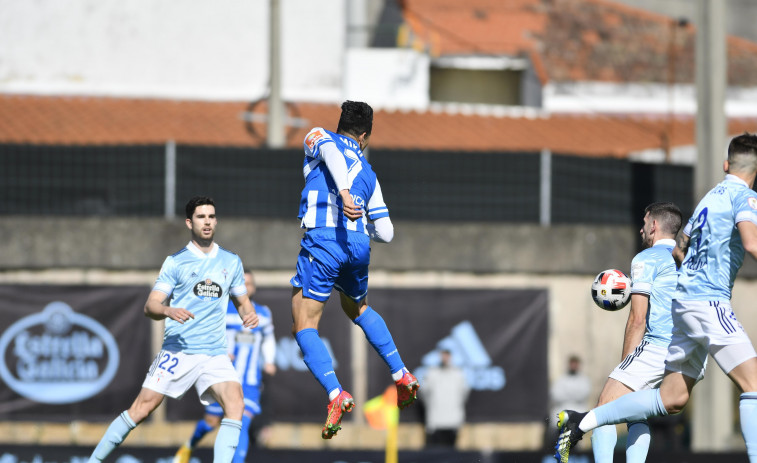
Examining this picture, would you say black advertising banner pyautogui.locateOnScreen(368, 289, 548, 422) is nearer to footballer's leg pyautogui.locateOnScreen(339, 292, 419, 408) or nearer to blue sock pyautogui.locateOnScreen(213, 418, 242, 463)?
blue sock pyautogui.locateOnScreen(213, 418, 242, 463)

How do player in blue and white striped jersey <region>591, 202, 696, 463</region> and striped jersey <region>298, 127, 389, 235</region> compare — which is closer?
striped jersey <region>298, 127, 389, 235</region>

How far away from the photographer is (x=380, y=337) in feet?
28.0

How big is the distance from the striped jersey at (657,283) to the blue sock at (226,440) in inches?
131

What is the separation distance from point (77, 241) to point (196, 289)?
872cm

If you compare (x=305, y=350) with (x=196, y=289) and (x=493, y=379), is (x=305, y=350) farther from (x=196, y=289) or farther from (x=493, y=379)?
(x=493, y=379)

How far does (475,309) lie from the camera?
17.8 meters

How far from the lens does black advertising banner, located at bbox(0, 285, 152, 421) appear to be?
672 inches

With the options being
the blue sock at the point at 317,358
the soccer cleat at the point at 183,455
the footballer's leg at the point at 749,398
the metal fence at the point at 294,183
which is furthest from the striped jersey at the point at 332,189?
the metal fence at the point at 294,183

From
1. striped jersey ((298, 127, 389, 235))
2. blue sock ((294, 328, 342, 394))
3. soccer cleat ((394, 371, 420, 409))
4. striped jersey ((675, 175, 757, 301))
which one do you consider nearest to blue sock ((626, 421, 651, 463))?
striped jersey ((675, 175, 757, 301))

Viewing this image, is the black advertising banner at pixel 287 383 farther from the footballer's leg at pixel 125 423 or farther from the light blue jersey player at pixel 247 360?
the footballer's leg at pixel 125 423

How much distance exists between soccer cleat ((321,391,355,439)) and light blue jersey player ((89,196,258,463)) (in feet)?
4.96

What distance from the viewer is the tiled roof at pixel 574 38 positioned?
30000 mm

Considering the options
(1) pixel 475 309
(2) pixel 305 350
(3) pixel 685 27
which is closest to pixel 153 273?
(1) pixel 475 309

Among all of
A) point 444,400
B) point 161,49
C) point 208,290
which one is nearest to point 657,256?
point 208,290
